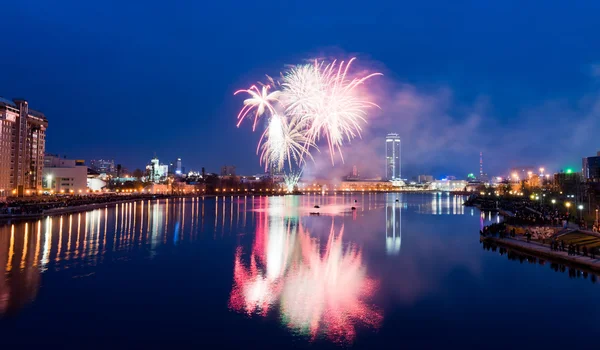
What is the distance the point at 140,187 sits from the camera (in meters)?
107

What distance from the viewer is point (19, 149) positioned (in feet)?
203

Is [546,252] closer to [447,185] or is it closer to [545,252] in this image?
[545,252]

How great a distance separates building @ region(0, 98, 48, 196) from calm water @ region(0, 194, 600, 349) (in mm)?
44192

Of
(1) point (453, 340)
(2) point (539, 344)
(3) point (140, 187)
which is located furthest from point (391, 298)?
(3) point (140, 187)

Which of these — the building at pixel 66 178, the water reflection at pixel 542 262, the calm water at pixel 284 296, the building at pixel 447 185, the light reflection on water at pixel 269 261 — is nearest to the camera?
the calm water at pixel 284 296

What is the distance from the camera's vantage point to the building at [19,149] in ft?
192

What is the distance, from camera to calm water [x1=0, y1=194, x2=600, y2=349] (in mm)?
9570

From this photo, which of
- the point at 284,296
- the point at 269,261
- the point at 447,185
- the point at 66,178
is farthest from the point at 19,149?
the point at 447,185

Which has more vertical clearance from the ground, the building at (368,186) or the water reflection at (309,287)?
the building at (368,186)

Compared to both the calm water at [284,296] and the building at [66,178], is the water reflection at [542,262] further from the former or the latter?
the building at [66,178]

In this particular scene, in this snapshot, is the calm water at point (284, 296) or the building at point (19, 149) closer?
the calm water at point (284, 296)

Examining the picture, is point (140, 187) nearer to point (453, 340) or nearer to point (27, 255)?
point (27, 255)

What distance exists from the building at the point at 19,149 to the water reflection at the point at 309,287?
53044 mm

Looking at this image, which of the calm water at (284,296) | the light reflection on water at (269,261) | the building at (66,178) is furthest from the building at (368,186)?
the calm water at (284,296)
